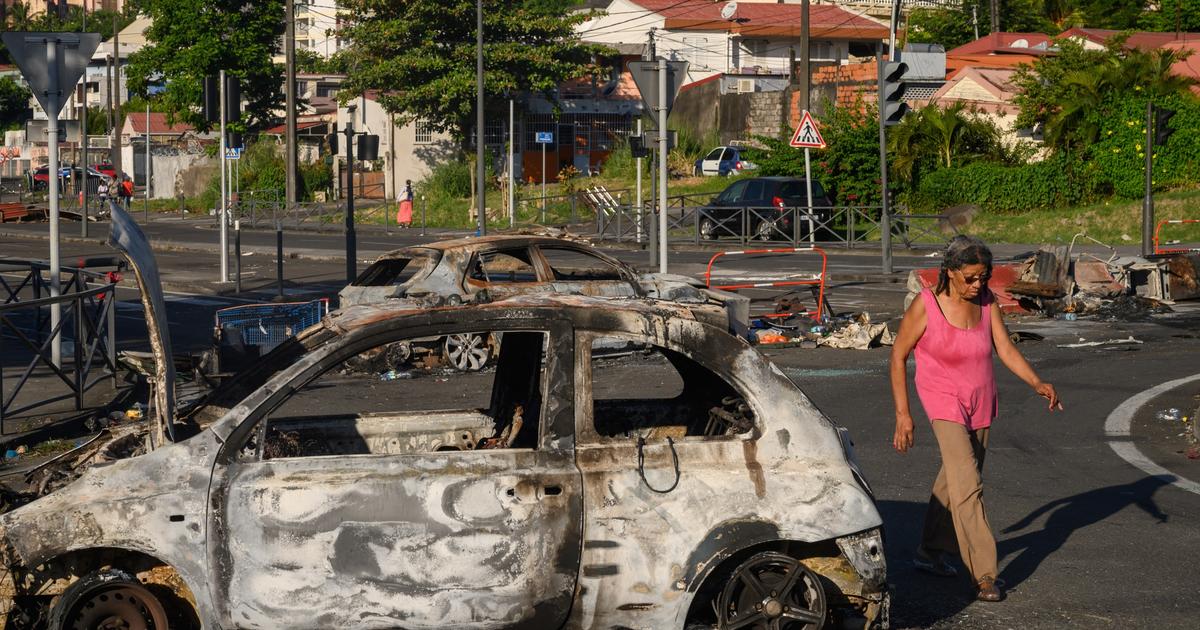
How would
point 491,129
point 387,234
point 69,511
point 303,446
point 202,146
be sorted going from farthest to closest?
point 202,146 → point 491,129 → point 387,234 → point 303,446 → point 69,511

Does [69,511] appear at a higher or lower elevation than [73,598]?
higher

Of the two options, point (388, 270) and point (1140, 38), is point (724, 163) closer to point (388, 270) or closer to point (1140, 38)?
point (1140, 38)

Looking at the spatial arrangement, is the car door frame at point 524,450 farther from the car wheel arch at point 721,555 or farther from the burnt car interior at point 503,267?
the burnt car interior at point 503,267

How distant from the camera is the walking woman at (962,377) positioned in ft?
20.5

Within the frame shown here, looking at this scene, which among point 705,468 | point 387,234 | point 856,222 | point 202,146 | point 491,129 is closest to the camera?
point 705,468

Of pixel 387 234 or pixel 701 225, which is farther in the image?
pixel 387 234

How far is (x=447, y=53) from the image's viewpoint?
53344 mm

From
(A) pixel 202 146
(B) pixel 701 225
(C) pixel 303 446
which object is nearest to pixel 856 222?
(B) pixel 701 225

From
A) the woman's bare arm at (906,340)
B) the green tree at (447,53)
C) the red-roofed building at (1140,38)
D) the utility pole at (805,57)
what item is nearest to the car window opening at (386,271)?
the woman's bare arm at (906,340)

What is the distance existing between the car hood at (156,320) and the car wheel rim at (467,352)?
26.5 ft

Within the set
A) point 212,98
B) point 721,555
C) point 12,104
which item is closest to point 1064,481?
point 721,555

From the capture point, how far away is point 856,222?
35.1 m

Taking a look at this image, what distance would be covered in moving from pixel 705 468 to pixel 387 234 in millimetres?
38211

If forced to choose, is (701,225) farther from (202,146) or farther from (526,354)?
(202,146)
